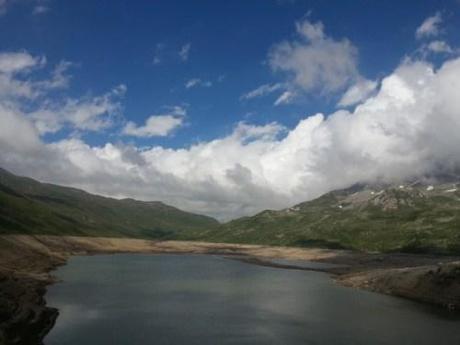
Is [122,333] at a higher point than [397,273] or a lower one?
lower

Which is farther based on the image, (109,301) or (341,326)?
(109,301)

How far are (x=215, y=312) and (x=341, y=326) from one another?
24.9 metres

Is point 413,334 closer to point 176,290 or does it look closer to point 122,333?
point 122,333

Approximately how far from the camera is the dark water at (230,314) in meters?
82.0

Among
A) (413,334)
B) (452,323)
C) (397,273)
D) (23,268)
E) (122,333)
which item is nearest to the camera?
(122,333)

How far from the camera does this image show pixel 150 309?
10419 cm

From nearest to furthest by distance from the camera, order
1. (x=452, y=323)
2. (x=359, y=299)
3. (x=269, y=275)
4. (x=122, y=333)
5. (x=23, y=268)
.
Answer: (x=122, y=333), (x=452, y=323), (x=359, y=299), (x=23, y=268), (x=269, y=275)

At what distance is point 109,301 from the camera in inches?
4439

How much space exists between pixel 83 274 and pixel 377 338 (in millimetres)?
106574

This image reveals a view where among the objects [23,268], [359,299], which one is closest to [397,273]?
[359,299]

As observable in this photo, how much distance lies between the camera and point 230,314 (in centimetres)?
10212

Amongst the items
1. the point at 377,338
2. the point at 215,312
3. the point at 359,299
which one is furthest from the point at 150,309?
the point at 359,299

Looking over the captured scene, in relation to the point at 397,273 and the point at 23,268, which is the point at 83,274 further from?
the point at 397,273

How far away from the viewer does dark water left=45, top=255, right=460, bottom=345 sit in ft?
269
